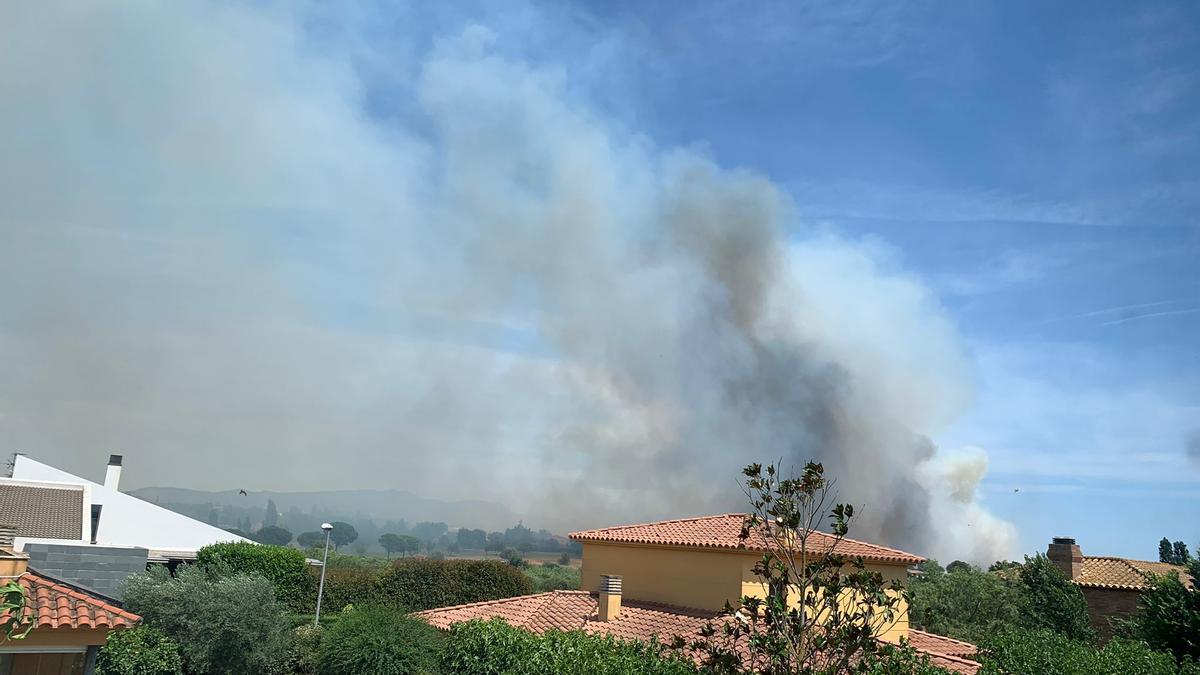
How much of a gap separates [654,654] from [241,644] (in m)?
14.2

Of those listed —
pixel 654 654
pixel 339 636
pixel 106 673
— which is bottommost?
pixel 106 673

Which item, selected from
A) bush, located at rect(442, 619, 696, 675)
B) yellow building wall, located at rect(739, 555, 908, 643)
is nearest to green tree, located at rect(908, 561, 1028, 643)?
yellow building wall, located at rect(739, 555, 908, 643)

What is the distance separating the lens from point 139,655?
19.0 meters

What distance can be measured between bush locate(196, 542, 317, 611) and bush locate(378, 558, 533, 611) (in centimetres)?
292

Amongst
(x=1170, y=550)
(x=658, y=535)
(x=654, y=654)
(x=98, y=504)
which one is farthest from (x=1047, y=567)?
(x=1170, y=550)

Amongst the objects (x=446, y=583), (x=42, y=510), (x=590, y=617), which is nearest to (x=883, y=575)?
(x=590, y=617)

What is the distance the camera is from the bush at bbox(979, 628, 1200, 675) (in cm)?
1108

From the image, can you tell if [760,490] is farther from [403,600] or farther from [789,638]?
[403,600]

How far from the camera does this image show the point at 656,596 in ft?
72.3

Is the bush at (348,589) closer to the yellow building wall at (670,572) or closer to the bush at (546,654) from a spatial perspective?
the yellow building wall at (670,572)

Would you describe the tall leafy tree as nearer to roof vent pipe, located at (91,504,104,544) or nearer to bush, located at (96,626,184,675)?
roof vent pipe, located at (91,504,104,544)

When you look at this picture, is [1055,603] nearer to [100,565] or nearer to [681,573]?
[681,573]

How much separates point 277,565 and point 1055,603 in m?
28.0

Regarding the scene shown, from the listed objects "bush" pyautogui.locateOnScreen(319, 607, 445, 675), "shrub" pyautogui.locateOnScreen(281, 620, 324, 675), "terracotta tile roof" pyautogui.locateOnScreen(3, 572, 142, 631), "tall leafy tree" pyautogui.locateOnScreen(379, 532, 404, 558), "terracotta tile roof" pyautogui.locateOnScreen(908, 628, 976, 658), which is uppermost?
"terracotta tile roof" pyautogui.locateOnScreen(3, 572, 142, 631)
